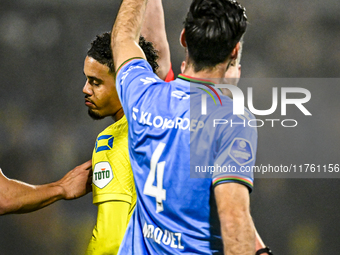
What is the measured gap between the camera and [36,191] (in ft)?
5.95

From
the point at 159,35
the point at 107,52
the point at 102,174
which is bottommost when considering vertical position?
the point at 102,174

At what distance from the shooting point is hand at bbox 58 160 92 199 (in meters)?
1.84

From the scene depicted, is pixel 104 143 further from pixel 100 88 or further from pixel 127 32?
pixel 127 32

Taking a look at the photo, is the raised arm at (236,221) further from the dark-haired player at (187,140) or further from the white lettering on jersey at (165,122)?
the white lettering on jersey at (165,122)

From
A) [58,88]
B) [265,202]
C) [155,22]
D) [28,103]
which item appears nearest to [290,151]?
[265,202]

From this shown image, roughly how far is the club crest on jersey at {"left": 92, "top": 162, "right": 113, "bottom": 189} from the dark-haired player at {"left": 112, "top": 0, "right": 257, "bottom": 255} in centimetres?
49

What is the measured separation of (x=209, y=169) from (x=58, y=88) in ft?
9.29

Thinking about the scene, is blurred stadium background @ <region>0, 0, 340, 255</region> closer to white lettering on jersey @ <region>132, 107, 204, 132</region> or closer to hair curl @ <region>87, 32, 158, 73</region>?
hair curl @ <region>87, 32, 158, 73</region>

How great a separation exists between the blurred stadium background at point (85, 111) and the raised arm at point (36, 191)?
1618 millimetres

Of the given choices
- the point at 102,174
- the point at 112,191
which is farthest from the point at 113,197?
the point at 102,174

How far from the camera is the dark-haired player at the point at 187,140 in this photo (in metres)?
0.96

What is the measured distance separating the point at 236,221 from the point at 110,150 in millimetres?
916

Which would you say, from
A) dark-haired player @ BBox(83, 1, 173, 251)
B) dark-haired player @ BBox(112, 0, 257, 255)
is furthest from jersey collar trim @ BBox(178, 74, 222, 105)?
dark-haired player @ BBox(83, 1, 173, 251)

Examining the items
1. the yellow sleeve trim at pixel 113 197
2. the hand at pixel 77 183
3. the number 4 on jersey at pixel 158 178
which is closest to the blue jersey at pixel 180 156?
the number 4 on jersey at pixel 158 178
